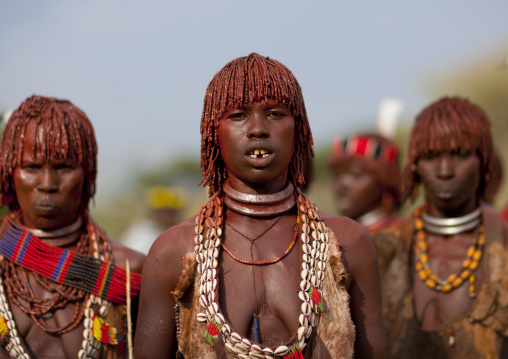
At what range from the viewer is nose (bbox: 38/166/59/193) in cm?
476

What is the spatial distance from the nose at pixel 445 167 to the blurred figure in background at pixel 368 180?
2509 millimetres

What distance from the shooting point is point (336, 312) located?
13.1 feet

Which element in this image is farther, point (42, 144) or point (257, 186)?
point (42, 144)

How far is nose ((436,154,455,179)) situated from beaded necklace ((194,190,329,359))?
2.06 metres

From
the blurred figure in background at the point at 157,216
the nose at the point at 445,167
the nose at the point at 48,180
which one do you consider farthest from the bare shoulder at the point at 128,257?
the blurred figure in background at the point at 157,216

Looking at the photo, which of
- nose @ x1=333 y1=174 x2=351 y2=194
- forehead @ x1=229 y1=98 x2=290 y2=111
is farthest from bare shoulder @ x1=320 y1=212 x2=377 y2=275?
nose @ x1=333 y1=174 x2=351 y2=194

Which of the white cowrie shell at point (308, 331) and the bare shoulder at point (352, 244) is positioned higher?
the bare shoulder at point (352, 244)

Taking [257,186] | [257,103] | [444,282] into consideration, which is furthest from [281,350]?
[444,282]

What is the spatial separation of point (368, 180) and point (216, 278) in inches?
195

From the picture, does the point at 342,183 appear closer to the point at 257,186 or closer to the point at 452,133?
the point at 452,133

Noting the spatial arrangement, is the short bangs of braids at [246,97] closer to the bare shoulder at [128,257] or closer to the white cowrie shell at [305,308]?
the white cowrie shell at [305,308]

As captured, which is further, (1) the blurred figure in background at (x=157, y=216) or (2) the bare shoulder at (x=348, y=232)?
(1) the blurred figure in background at (x=157, y=216)

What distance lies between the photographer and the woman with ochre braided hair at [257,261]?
3.89m

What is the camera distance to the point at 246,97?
12.8 feet
